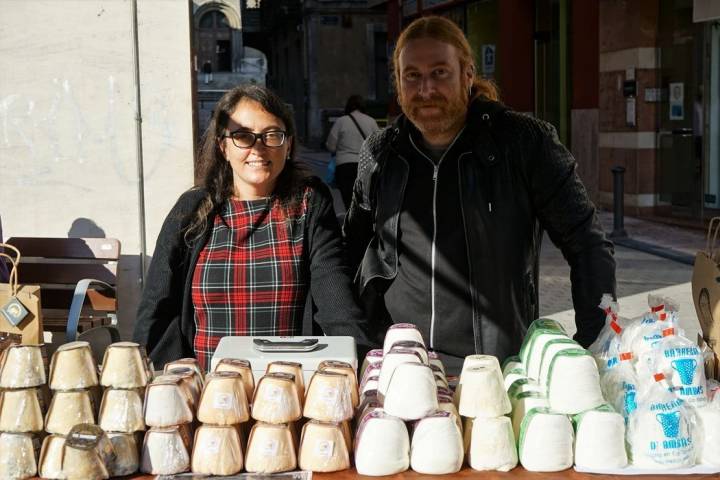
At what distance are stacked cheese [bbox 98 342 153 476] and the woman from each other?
853mm

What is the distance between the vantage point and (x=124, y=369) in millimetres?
2529

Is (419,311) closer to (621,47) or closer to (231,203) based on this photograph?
(231,203)

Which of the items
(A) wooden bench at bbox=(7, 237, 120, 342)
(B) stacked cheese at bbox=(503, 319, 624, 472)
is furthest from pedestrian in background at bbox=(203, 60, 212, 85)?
(B) stacked cheese at bbox=(503, 319, 624, 472)

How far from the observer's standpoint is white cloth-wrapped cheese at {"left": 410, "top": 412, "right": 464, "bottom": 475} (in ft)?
7.97

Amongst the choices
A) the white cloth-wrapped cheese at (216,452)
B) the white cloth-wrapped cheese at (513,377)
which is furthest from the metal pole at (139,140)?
the white cloth-wrapped cheese at (216,452)

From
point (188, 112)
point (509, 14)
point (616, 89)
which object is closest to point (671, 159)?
point (616, 89)

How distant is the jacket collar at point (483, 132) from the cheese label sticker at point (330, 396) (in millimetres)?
1262

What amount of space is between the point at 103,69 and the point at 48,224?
0.96 meters

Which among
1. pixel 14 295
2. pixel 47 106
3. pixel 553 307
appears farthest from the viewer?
pixel 553 307

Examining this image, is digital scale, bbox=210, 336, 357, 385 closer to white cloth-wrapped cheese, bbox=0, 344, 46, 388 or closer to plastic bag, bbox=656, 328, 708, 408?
white cloth-wrapped cheese, bbox=0, 344, 46, 388

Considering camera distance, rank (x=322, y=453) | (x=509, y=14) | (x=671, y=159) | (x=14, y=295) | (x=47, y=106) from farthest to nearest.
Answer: (x=509, y=14)
(x=671, y=159)
(x=47, y=106)
(x=14, y=295)
(x=322, y=453)

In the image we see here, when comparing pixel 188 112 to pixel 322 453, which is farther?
pixel 188 112

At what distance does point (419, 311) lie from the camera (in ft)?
11.5

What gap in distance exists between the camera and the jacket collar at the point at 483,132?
3.46 metres
